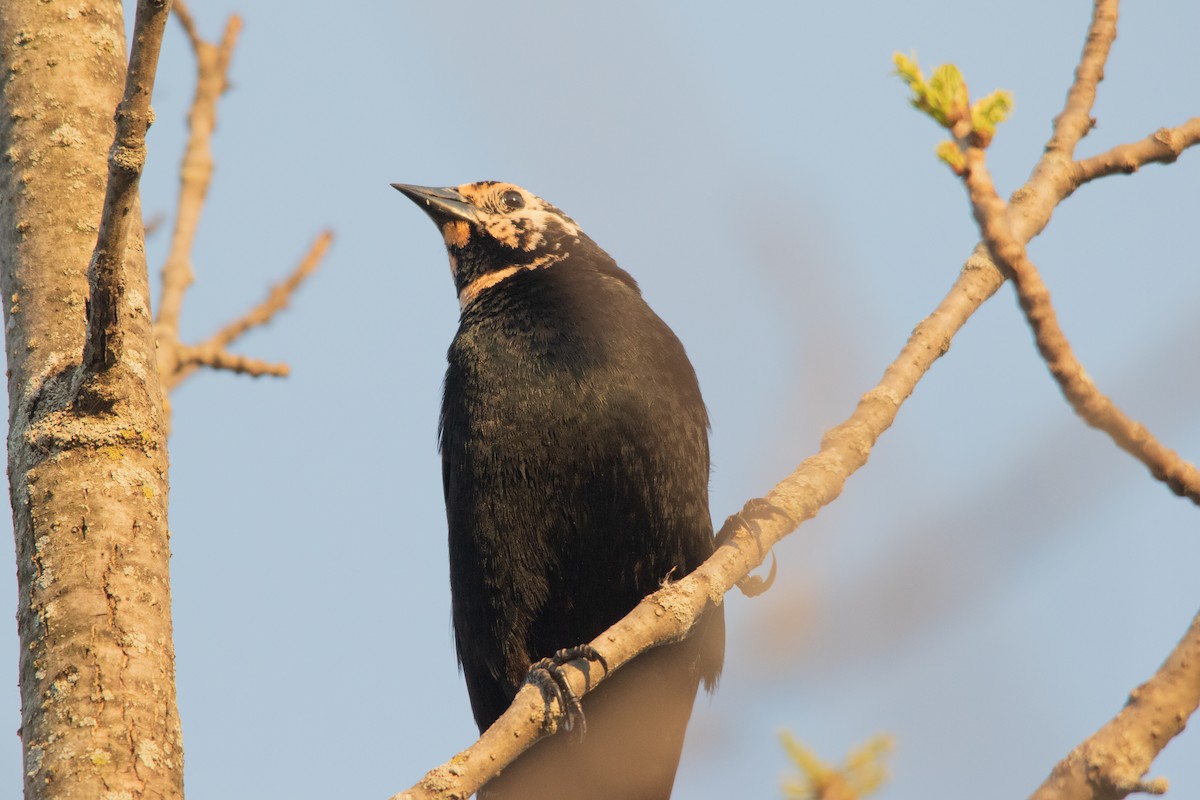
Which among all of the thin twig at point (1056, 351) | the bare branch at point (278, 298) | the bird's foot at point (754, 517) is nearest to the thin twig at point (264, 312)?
the bare branch at point (278, 298)

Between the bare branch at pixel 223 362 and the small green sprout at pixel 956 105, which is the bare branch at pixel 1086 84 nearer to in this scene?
the small green sprout at pixel 956 105

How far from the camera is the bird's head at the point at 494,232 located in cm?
554

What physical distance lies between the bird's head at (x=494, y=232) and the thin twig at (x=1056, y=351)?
3155mm

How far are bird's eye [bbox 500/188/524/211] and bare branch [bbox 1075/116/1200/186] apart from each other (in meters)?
3.19

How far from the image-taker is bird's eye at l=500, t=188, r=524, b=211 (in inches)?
231

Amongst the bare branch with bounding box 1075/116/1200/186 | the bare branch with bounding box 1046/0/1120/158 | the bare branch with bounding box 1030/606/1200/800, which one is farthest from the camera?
the bare branch with bounding box 1046/0/1120/158

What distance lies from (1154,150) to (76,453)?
2387 millimetres

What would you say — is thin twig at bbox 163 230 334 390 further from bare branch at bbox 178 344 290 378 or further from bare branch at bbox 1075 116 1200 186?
bare branch at bbox 1075 116 1200 186

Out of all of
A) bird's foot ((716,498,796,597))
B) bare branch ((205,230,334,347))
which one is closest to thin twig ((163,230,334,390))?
bare branch ((205,230,334,347))

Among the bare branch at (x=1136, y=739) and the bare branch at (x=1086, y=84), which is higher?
the bare branch at (x=1086, y=84)

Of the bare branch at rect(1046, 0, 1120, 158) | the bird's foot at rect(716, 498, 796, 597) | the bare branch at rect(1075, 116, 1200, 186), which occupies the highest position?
the bare branch at rect(1046, 0, 1120, 158)

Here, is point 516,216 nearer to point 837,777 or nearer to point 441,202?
point 441,202

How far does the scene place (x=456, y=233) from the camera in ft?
19.1

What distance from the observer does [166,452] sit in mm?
2793
